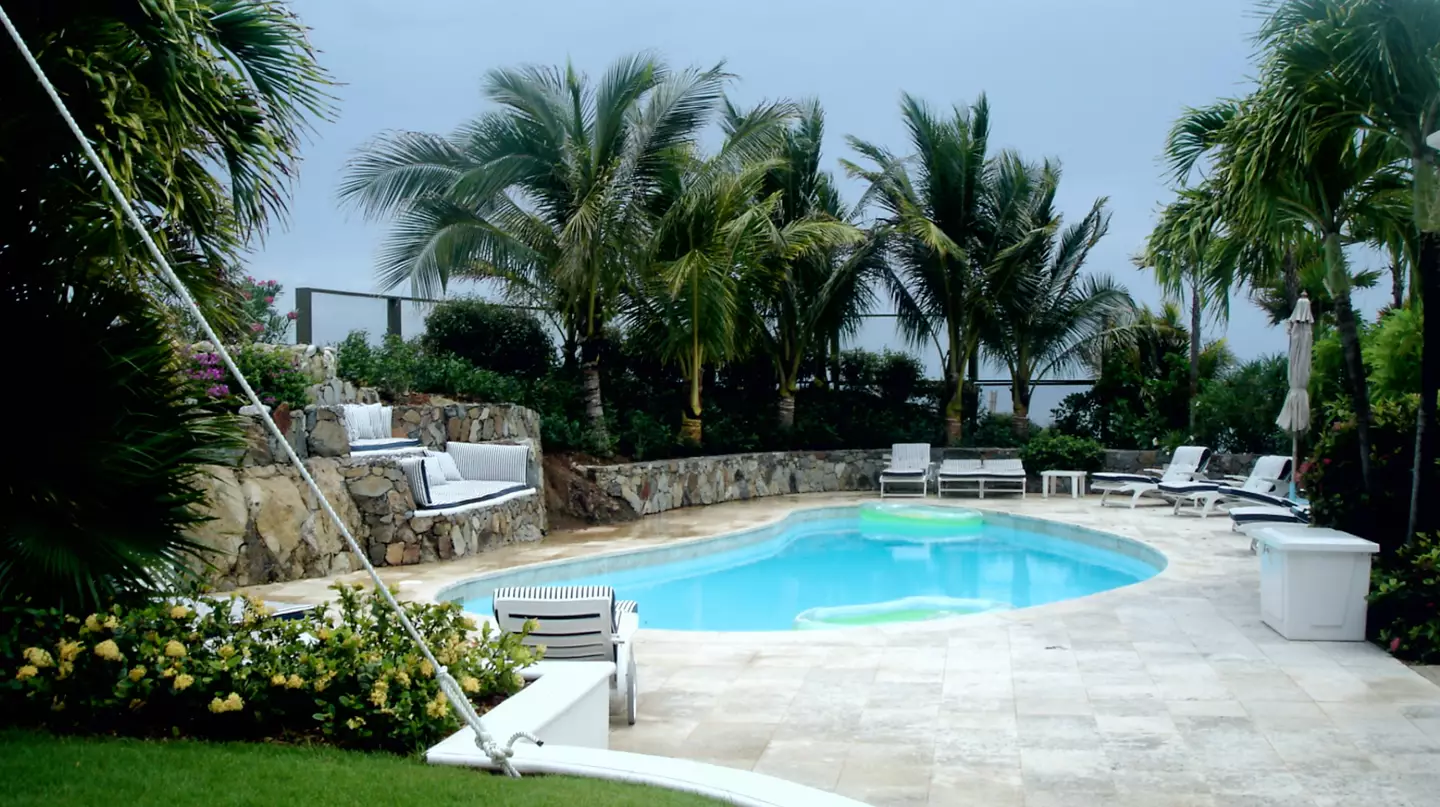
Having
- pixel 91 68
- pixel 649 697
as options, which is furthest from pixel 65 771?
pixel 649 697

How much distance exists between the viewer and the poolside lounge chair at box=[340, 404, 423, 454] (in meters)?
12.5

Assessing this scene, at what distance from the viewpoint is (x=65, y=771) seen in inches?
140

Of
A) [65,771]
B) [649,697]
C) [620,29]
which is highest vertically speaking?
[620,29]

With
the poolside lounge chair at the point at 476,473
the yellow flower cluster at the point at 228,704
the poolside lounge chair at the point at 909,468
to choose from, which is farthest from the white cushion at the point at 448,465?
the yellow flower cluster at the point at 228,704

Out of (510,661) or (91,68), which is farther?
(510,661)

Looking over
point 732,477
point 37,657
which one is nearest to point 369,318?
point 732,477

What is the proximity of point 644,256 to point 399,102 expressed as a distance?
5005 centimetres

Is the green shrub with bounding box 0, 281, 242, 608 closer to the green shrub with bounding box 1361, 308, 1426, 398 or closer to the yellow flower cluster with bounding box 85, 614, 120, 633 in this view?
the yellow flower cluster with bounding box 85, 614, 120, 633

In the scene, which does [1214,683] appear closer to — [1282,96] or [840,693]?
[840,693]

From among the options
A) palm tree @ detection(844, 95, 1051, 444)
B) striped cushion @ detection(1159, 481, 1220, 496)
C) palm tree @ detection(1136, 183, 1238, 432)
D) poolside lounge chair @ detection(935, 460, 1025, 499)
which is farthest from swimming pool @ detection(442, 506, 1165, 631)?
palm tree @ detection(844, 95, 1051, 444)

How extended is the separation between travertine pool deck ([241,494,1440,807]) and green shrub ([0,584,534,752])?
4.74 ft

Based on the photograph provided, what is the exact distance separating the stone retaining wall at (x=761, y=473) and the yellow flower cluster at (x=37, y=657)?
11.1 meters

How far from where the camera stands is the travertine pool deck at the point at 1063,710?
4.65 meters

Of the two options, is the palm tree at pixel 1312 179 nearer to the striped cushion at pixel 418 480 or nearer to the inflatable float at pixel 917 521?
the inflatable float at pixel 917 521
